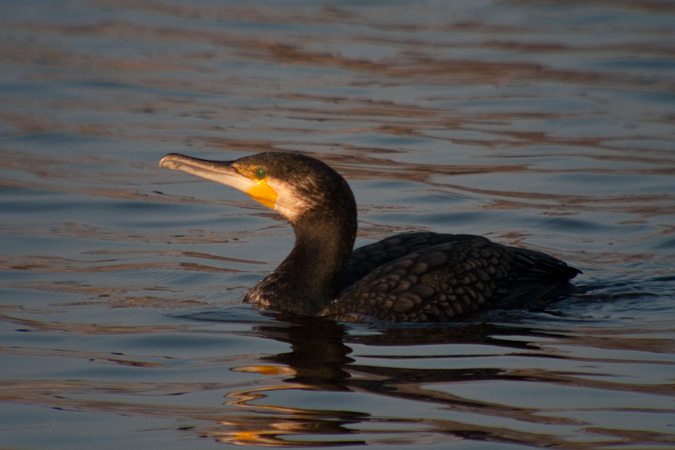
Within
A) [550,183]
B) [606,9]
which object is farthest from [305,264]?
[606,9]

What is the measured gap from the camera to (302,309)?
6543mm

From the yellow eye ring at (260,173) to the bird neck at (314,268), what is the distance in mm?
330

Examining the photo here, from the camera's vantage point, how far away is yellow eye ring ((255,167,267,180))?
657 centimetres

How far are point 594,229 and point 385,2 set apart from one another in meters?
11.5

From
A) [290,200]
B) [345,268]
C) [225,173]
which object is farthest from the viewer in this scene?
[345,268]

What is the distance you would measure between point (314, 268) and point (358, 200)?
3.30 meters

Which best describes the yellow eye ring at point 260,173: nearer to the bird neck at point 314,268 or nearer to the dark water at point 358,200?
the bird neck at point 314,268

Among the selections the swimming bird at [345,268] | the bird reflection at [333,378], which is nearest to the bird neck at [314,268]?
the swimming bird at [345,268]

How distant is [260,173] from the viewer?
6582 mm

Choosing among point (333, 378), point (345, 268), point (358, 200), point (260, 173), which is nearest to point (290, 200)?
point (260, 173)

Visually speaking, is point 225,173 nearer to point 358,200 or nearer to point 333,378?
point 333,378

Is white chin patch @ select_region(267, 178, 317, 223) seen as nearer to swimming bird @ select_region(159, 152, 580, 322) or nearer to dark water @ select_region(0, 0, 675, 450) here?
swimming bird @ select_region(159, 152, 580, 322)

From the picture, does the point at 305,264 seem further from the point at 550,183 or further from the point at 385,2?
the point at 385,2

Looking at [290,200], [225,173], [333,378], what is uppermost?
[225,173]
